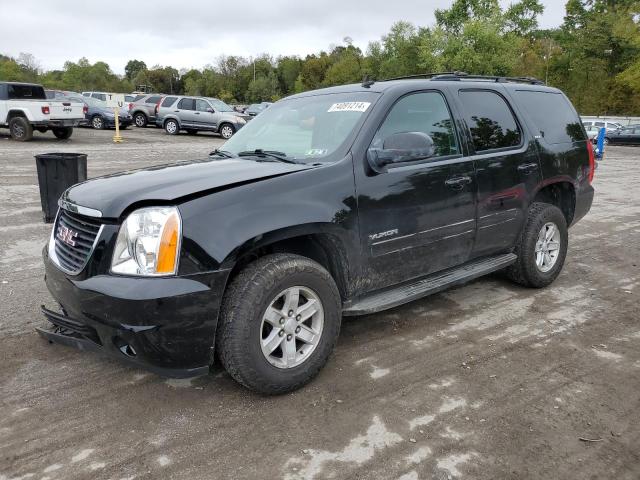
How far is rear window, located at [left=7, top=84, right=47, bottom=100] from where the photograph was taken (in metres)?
17.6

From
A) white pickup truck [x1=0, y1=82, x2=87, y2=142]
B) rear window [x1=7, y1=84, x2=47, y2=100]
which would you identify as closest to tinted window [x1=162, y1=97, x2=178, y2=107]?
white pickup truck [x1=0, y1=82, x2=87, y2=142]

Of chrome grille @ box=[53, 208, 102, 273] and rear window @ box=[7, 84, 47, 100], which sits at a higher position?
rear window @ box=[7, 84, 47, 100]

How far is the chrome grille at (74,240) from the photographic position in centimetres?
297

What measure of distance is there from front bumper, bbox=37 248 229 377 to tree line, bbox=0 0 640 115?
49790mm

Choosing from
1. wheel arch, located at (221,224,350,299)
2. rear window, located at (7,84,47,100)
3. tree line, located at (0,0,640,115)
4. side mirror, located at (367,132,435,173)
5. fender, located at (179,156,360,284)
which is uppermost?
tree line, located at (0,0,640,115)

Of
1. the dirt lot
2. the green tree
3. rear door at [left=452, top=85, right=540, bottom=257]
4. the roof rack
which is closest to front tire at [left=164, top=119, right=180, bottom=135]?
the dirt lot

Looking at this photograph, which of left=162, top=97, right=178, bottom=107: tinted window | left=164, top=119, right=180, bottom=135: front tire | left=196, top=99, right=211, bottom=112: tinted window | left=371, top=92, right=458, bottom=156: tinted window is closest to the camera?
left=371, top=92, right=458, bottom=156: tinted window

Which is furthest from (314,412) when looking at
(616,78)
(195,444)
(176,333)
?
(616,78)

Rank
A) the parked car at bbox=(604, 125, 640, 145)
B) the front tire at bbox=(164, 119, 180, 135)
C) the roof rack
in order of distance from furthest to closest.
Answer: the parked car at bbox=(604, 125, 640, 145) → the front tire at bbox=(164, 119, 180, 135) → the roof rack

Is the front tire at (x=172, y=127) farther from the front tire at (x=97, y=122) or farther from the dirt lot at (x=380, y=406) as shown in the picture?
the dirt lot at (x=380, y=406)

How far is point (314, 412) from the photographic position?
303 centimetres

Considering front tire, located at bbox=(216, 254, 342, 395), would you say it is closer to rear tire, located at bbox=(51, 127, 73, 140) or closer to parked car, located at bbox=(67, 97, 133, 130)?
rear tire, located at bbox=(51, 127, 73, 140)

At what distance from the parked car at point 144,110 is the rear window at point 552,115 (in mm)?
25229

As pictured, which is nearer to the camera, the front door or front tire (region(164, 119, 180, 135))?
the front door
